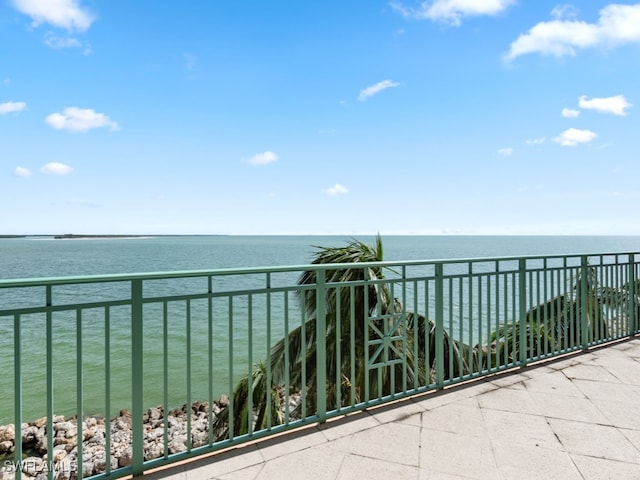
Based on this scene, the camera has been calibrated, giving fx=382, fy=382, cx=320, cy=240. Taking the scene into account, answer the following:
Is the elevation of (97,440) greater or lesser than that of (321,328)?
lesser

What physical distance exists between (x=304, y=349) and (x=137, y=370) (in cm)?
106

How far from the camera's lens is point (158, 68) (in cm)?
1374

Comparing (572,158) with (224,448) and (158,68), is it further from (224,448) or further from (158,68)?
(224,448)

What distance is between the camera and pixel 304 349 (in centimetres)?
265

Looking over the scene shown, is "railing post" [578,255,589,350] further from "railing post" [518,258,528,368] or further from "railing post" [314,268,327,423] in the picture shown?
"railing post" [314,268,327,423]

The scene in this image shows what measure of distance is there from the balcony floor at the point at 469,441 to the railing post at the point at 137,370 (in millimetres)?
136

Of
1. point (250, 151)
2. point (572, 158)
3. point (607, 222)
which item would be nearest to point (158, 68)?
point (572, 158)

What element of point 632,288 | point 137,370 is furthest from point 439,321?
point 632,288

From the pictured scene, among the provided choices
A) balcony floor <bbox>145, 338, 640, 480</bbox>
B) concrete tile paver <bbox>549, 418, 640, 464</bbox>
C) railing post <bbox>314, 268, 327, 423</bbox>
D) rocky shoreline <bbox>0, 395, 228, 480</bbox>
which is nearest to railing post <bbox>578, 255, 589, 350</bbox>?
balcony floor <bbox>145, 338, 640, 480</bbox>

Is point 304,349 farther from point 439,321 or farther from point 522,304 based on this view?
point 522,304

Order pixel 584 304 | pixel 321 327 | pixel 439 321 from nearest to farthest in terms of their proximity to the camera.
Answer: pixel 321 327 < pixel 439 321 < pixel 584 304

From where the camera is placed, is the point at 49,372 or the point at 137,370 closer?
the point at 49,372

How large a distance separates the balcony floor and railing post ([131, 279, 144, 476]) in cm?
14

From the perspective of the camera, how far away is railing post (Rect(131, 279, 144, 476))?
1.95 m
